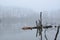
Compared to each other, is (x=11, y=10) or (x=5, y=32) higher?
(x=11, y=10)

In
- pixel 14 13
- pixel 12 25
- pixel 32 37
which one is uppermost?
pixel 14 13

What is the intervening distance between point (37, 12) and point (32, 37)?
40 centimetres

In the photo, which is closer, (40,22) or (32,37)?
(40,22)

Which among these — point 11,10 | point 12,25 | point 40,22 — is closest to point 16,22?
point 12,25

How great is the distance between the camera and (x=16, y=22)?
205 cm

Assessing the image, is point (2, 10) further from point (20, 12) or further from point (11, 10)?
point (20, 12)

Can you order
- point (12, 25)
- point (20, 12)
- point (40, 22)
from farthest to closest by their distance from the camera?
1. point (20, 12)
2. point (12, 25)
3. point (40, 22)

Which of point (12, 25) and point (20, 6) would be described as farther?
point (20, 6)

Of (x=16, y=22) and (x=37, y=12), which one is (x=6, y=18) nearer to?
(x=16, y=22)

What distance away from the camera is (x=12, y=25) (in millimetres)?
2025

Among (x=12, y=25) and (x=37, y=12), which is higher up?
(x=37, y=12)

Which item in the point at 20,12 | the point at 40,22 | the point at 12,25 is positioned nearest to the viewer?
the point at 40,22

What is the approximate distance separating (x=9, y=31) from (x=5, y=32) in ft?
0.21

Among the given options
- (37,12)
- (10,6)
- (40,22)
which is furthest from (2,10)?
(40,22)
